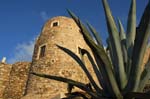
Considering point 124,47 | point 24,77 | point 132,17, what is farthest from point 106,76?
point 24,77

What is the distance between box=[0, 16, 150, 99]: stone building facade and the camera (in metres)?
10.9

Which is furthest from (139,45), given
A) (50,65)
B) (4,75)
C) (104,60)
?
(4,75)

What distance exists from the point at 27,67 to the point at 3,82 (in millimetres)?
1444

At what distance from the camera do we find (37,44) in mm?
12750

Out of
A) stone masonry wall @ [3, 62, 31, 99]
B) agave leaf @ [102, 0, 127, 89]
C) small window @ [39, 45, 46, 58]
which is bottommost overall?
agave leaf @ [102, 0, 127, 89]

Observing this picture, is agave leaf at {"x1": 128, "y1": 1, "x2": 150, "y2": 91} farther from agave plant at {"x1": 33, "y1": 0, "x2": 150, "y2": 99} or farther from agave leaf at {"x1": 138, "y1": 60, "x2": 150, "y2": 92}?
agave leaf at {"x1": 138, "y1": 60, "x2": 150, "y2": 92}

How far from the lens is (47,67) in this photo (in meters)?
11.4

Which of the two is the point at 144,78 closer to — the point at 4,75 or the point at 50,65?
the point at 50,65

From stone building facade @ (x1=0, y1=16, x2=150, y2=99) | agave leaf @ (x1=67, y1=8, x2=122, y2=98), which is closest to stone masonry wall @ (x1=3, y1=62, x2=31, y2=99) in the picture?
stone building facade @ (x1=0, y1=16, x2=150, y2=99)

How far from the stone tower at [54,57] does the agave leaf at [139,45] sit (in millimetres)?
8042

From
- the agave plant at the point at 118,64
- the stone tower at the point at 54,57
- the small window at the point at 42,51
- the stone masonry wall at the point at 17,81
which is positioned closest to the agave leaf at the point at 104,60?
the agave plant at the point at 118,64

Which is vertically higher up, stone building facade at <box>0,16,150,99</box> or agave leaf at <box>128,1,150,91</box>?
stone building facade at <box>0,16,150,99</box>

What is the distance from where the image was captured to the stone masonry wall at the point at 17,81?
502 inches

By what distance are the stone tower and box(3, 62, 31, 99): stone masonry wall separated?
119 cm
